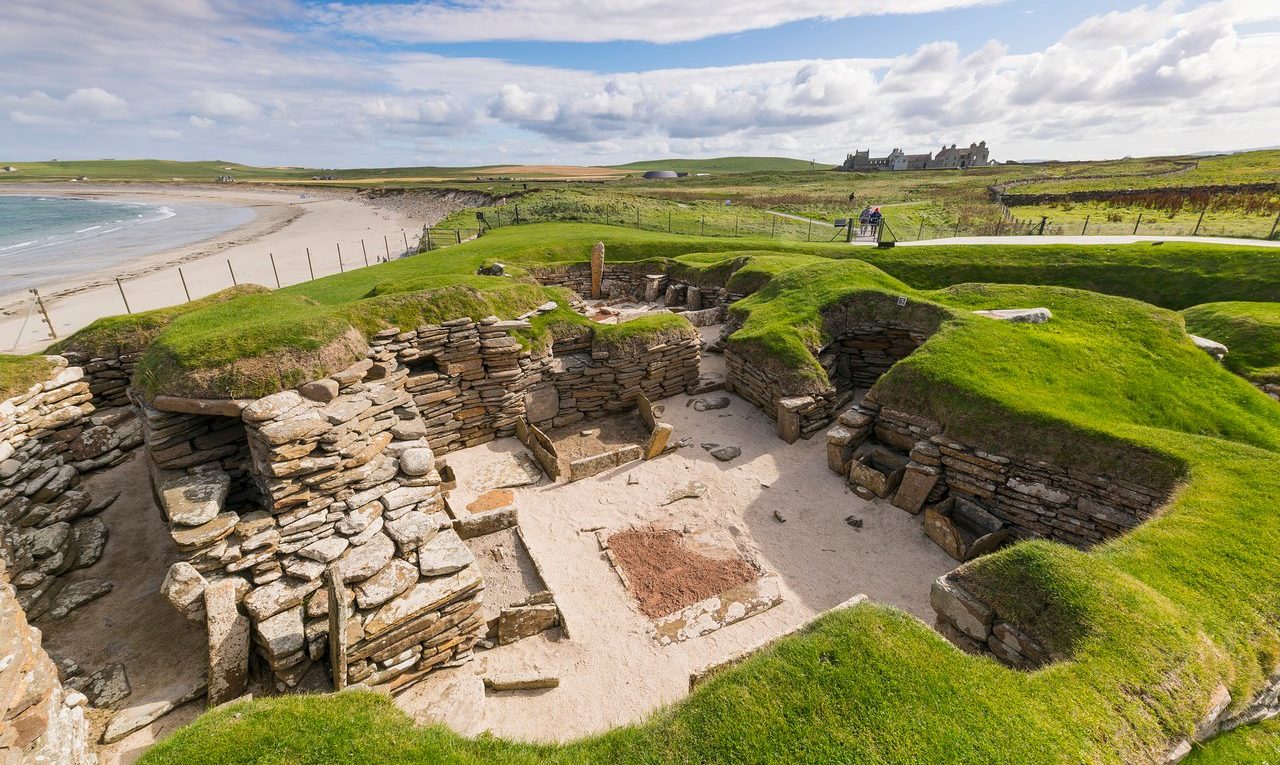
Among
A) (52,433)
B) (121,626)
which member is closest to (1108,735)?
(121,626)

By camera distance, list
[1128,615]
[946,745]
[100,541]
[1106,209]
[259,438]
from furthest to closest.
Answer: [1106,209] < [100,541] < [259,438] < [1128,615] < [946,745]

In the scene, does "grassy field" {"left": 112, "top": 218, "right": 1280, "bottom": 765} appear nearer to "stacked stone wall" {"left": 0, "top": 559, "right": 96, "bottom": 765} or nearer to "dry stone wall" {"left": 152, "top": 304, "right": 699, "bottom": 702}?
"dry stone wall" {"left": 152, "top": 304, "right": 699, "bottom": 702}

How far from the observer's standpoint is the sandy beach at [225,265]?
23.4 meters

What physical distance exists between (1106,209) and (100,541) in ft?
183

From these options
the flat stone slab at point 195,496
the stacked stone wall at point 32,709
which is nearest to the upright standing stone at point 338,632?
the stacked stone wall at point 32,709

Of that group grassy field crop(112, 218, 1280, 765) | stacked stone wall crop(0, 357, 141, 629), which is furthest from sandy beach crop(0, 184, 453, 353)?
grassy field crop(112, 218, 1280, 765)

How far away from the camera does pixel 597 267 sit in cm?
2297

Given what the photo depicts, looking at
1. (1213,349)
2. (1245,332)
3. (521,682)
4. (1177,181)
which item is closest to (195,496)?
(521,682)

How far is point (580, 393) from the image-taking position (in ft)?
45.8

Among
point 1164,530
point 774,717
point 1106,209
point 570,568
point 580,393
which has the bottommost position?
point 570,568

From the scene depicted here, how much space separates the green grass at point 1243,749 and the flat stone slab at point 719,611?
4.76 m

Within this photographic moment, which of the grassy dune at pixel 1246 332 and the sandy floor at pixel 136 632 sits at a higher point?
the grassy dune at pixel 1246 332

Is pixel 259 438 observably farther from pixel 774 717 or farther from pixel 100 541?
pixel 774 717

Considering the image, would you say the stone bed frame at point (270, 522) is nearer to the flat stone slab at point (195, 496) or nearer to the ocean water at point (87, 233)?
the flat stone slab at point (195, 496)
